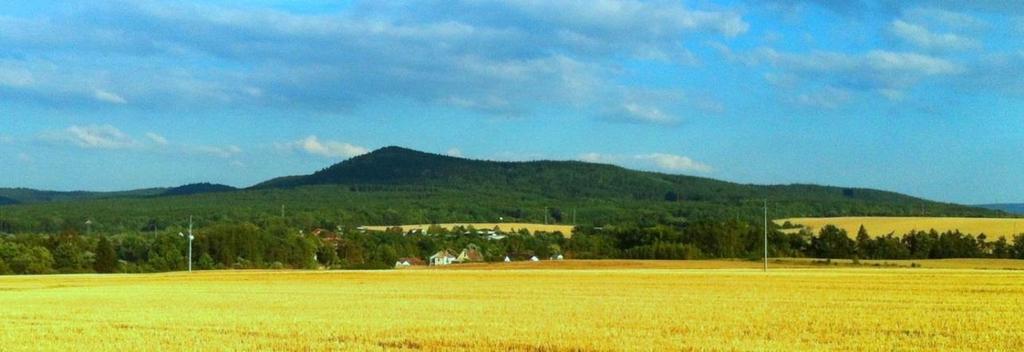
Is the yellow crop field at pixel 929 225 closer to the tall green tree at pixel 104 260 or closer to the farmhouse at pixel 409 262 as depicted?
the farmhouse at pixel 409 262

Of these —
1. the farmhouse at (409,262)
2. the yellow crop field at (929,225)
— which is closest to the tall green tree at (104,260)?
the farmhouse at (409,262)

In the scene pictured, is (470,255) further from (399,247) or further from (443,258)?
(399,247)

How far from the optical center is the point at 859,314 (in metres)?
27.9

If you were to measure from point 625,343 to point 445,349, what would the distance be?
343 cm

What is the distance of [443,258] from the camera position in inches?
4865

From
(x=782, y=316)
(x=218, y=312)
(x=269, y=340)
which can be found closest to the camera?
(x=269, y=340)

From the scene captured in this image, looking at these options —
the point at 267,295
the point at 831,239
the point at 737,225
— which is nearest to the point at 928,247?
the point at 831,239

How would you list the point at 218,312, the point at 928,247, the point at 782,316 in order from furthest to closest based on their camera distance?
the point at 928,247
the point at 218,312
the point at 782,316

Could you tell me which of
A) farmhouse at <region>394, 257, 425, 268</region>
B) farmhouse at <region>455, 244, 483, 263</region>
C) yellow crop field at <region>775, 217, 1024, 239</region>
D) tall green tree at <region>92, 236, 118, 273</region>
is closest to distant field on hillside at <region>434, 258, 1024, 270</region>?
farmhouse at <region>394, 257, 425, 268</region>

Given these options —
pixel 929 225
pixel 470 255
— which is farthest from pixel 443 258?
pixel 929 225

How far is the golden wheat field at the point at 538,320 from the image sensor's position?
66.9 ft

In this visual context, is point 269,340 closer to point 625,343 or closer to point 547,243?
point 625,343

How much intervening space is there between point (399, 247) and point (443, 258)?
7364 millimetres

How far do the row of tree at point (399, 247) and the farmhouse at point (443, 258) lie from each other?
3269mm
